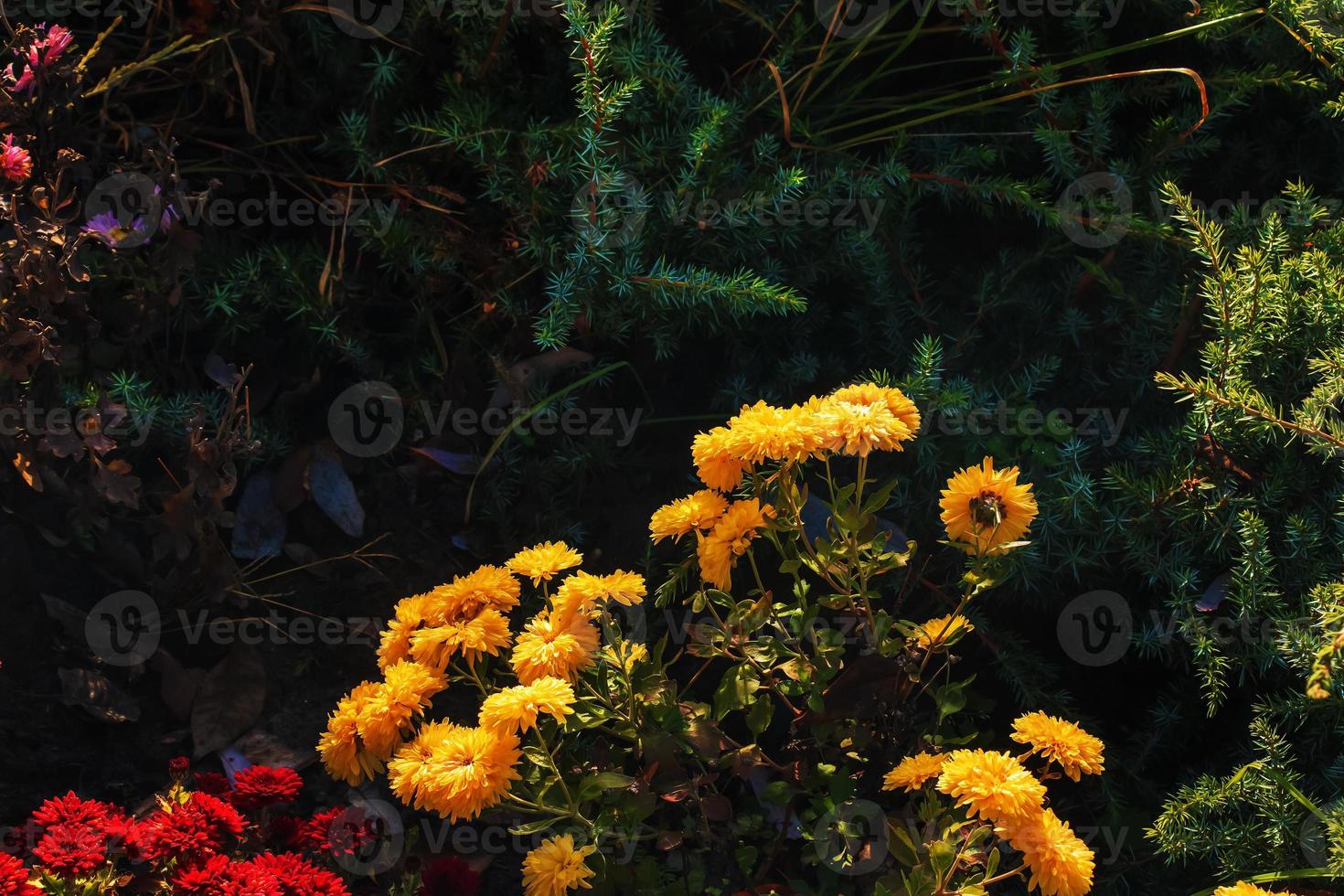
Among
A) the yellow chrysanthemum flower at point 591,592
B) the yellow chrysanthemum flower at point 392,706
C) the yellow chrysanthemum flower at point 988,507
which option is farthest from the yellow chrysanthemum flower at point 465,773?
the yellow chrysanthemum flower at point 988,507

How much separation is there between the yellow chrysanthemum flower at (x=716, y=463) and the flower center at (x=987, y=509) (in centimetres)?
35

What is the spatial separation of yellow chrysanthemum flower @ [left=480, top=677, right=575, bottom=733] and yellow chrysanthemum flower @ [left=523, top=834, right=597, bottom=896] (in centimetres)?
21

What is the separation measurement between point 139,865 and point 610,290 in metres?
1.34

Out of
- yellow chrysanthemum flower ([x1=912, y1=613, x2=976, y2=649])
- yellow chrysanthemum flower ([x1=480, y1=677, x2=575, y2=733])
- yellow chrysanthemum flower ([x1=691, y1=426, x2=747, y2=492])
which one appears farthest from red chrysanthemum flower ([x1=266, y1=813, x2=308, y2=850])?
yellow chrysanthemum flower ([x1=912, y1=613, x2=976, y2=649])

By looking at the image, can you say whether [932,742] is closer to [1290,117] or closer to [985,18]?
[985,18]

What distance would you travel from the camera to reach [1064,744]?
170cm

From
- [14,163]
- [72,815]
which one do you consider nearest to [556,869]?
[72,815]

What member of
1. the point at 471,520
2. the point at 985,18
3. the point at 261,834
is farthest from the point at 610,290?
the point at 261,834

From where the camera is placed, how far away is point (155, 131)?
2604 mm

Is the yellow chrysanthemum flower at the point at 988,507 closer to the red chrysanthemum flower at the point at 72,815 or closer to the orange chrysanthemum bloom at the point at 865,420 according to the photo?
the orange chrysanthemum bloom at the point at 865,420

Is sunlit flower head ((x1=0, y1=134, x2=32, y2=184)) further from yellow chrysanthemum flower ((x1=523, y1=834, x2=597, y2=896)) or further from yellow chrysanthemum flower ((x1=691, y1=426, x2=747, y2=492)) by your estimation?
yellow chrysanthemum flower ((x1=523, y1=834, x2=597, y2=896))

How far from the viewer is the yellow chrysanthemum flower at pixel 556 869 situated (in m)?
1.71

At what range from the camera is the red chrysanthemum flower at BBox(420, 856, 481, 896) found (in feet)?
5.91

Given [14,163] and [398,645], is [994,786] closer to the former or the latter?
[398,645]
